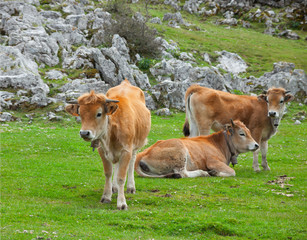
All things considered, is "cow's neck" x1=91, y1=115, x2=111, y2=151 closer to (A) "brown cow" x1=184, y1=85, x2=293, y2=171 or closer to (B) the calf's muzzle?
(B) the calf's muzzle

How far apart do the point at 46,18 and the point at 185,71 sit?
1571 centimetres

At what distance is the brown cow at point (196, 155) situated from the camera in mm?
14258

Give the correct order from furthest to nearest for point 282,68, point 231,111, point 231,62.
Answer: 1. point 231,62
2. point 282,68
3. point 231,111

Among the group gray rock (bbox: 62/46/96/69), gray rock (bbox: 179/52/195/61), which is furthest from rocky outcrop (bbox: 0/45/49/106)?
gray rock (bbox: 179/52/195/61)

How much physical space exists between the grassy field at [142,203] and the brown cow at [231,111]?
170 centimetres

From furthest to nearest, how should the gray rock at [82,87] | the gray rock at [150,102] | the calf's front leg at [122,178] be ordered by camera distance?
1. the gray rock at [150,102]
2. the gray rock at [82,87]
3. the calf's front leg at [122,178]

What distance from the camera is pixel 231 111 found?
58.2 feet

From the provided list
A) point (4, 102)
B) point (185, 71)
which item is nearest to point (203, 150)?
point (4, 102)

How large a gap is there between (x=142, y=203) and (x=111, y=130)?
2091 mm

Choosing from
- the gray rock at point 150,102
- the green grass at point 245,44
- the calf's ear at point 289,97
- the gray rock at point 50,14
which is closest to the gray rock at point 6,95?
the gray rock at point 150,102

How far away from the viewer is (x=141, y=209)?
1019 centimetres

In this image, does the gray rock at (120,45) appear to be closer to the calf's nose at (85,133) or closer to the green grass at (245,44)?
the green grass at (245,44)

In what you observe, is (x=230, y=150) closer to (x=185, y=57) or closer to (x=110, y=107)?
(x=110, y=107)

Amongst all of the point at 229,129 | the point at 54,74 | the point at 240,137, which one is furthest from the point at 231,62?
the point at 240,137
